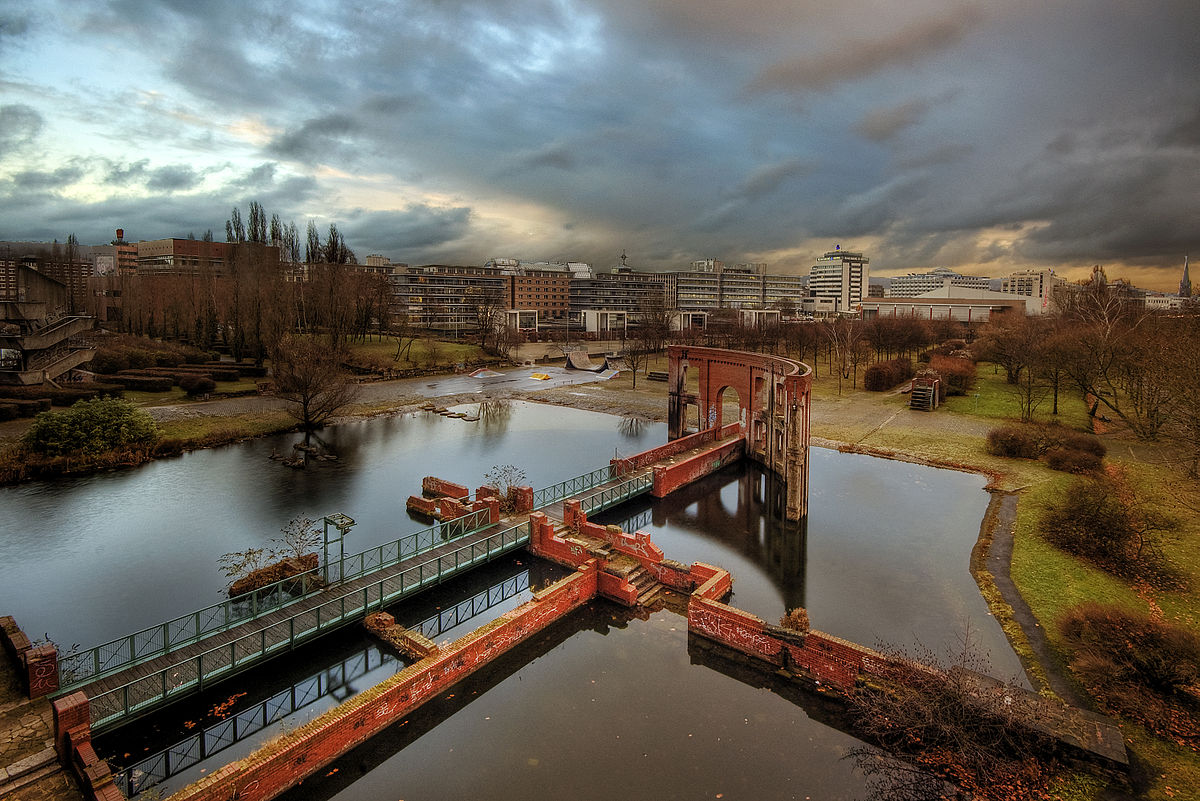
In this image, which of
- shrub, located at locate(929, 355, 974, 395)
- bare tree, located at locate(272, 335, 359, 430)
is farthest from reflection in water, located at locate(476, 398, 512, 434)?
shrub, located at locate(929, 355, 974, 395)

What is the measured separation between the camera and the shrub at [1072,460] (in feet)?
86.0

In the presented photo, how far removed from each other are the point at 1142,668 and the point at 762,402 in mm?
17972

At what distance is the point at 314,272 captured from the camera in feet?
216

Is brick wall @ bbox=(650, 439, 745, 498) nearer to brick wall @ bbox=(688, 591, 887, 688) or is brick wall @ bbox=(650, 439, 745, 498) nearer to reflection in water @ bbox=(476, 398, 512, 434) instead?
brick wall @ bbox=(688, 591, 887, 688)

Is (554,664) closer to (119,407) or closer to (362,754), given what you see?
(362,754)

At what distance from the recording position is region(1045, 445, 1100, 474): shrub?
26203 mm

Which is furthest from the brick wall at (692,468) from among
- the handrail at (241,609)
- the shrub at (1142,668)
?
the shrub at (1142,668)

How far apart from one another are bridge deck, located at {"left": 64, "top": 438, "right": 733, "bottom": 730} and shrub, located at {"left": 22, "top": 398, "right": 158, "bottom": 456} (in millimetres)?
19730

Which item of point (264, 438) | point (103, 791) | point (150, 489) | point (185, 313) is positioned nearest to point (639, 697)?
point (103, 791)

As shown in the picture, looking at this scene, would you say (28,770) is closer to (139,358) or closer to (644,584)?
(644,584)

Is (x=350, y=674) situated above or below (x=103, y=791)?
below

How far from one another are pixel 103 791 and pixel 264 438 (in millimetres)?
27081

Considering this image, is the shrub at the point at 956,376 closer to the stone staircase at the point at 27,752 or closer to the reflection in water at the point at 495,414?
the reflection in water at the point at 495,414

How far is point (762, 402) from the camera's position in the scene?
94.4 feet
